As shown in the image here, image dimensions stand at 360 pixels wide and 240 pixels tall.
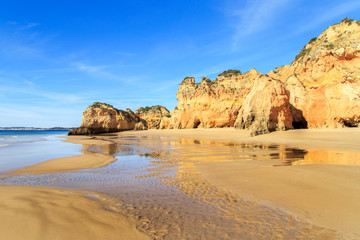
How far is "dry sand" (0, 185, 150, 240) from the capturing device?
102 inches

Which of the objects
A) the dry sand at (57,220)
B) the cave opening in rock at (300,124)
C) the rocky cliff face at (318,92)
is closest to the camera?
the dry sand at (57,220)

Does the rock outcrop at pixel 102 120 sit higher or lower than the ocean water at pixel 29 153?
higher

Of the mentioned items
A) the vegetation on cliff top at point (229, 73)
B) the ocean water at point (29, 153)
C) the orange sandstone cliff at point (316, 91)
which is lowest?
the ocean water at point (29, 153)

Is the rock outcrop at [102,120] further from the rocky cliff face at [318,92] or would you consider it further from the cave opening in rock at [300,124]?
the cave opening in rock at [300,124]

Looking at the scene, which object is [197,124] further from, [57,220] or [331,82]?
[57,220]

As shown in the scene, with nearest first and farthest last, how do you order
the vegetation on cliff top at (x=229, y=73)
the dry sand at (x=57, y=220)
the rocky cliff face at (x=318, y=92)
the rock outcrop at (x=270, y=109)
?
the dry sand at (x=57, y=220), the rocky cliff face at (x=318, y=92), the rock outcrop at (x=270, y=109), the vegetation on cliff top at (x=229, y=73)

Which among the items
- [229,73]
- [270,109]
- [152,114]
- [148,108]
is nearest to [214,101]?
[229,73]

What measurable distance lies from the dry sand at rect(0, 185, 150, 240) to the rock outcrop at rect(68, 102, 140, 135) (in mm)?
47280

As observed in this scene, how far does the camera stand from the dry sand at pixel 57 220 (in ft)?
8.52

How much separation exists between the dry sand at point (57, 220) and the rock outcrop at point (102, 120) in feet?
155

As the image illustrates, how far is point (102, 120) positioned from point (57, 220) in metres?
51.0

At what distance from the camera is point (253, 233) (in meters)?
2.95

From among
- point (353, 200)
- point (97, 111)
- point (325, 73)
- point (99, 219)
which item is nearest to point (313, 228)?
point (353, 200)

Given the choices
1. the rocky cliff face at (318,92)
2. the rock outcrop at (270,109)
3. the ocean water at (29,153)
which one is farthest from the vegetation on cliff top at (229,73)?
the ocean water at (29,153)
